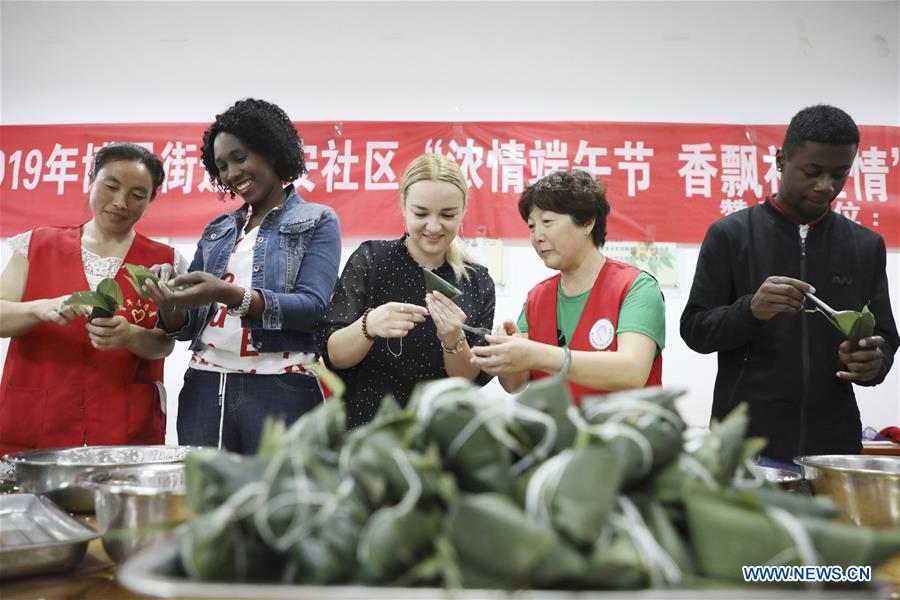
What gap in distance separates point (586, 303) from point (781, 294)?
45cm

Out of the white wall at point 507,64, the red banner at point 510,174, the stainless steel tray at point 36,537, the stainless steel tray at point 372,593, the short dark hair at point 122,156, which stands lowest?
the stainless steel tray at point 36,537

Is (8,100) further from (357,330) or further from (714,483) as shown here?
(714,483)

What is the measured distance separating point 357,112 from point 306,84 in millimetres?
305

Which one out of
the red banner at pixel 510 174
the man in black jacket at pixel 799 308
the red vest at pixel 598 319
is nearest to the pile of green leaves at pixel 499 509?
the red vest at pixel 598 319

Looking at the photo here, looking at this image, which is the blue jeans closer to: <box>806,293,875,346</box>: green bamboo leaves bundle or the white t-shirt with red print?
the white t-shirt with red print

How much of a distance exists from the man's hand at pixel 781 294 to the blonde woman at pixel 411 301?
0.69 metres

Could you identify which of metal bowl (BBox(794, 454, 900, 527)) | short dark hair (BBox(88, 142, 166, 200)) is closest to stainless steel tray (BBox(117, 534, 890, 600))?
metal bowl (BBox(794, 454, 900, 527))

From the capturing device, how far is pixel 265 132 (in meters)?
2.07

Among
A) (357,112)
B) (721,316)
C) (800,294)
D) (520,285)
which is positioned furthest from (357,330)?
(357,112)

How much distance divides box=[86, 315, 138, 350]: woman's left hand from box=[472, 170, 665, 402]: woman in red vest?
3.37ft

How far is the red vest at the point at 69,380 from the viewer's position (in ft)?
6.75

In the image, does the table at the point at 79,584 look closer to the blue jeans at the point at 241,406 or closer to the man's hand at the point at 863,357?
the blue jeans at the point at 241,406

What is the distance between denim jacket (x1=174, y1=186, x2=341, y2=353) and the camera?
6.22ft

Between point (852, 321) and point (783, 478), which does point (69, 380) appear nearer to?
point (783, 478)
